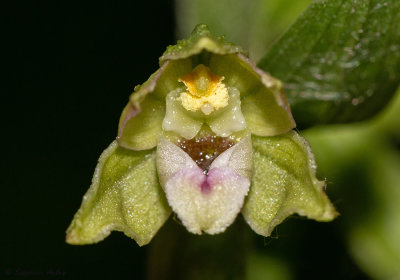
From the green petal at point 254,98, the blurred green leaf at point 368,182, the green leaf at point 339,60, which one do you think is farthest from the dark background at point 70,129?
the green petal at point 254,98

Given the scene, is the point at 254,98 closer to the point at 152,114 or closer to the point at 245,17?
the point at 152,114

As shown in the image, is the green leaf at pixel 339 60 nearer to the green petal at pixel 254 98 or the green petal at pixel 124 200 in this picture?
the green petal at pixel 254 98

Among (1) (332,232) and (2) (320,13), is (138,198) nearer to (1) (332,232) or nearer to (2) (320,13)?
(2) (320,13)

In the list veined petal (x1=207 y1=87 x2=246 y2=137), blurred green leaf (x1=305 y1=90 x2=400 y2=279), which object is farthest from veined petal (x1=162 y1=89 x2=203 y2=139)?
blurred green leaf (x1=305 y1=90 x2=400 y2=279)

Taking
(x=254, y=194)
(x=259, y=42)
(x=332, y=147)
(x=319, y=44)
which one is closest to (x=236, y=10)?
(x=259, y=42)

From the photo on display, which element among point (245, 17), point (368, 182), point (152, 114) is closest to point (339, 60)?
point (152, 114)
